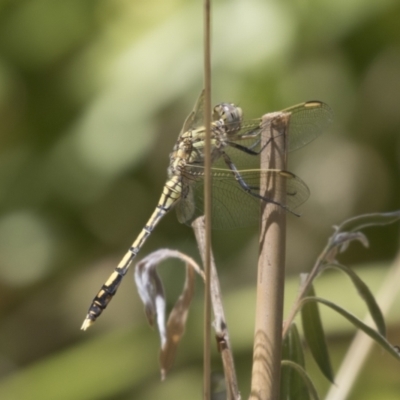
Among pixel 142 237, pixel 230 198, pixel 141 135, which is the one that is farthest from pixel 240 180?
pixel 141 135

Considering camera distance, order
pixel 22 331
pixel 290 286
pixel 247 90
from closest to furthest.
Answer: pixel 290 286, pixel 247 90, pixel 22 331

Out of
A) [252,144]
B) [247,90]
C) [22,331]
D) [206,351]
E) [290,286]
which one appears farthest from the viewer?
[22,331]

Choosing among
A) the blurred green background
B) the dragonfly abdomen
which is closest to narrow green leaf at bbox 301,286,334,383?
the dragonfly abdomen

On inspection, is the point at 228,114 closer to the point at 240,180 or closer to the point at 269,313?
the point at 240,180

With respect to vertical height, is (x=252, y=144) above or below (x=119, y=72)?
below

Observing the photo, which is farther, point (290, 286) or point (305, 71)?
point (305, 71)

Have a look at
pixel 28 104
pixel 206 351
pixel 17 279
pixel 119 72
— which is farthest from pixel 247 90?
pixel 206 351

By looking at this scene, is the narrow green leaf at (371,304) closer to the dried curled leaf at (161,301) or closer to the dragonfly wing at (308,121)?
the dried curled leaf at (161,301)

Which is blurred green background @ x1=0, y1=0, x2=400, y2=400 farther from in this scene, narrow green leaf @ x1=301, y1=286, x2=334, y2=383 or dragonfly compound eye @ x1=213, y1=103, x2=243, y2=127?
narrow green leaf @ x1=301, y1=286, x2=334, y2=383

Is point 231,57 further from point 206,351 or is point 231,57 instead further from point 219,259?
point 206,351
